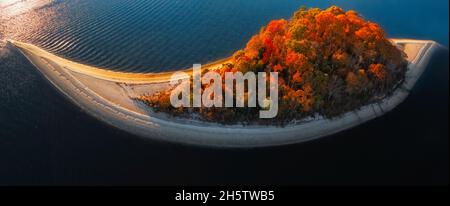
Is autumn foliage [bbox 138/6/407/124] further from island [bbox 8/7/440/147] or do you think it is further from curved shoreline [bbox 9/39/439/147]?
curved shoreline [bbox 9/39/439/147]

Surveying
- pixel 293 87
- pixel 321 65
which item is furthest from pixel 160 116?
pixel 321 65

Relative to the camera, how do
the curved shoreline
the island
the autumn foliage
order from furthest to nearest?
the autumn foliage, the island, the curved shoreline

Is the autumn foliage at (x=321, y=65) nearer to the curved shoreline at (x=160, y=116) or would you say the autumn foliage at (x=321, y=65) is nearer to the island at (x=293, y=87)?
the island at (x=293, y=87)

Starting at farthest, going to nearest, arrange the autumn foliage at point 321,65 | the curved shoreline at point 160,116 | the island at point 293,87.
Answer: the autumn foliage at point 321,65
the island at point 293,87
the curved shoreline at point 160,116

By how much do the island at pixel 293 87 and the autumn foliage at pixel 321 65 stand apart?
0.10 metres

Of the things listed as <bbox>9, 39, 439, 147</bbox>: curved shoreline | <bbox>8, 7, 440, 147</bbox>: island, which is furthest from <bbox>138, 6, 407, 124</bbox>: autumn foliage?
<bbox>9, 39, 439, 147</bbox>: curved shoreline

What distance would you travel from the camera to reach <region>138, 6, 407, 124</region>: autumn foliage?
39438mm

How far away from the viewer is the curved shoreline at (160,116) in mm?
38531

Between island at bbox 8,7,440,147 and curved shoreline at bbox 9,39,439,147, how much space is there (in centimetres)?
9

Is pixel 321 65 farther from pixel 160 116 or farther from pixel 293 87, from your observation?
pixel 160 116

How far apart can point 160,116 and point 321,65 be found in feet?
54.8

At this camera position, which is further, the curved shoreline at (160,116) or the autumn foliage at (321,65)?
the autumn foliage at (321,65)

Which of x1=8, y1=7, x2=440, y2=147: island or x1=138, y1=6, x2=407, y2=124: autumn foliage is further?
x1=138, y1=6, x2=407, y2=124: autumn foliage

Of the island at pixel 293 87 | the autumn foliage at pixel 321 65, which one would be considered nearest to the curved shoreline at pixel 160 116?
the island at pixel 293 87
